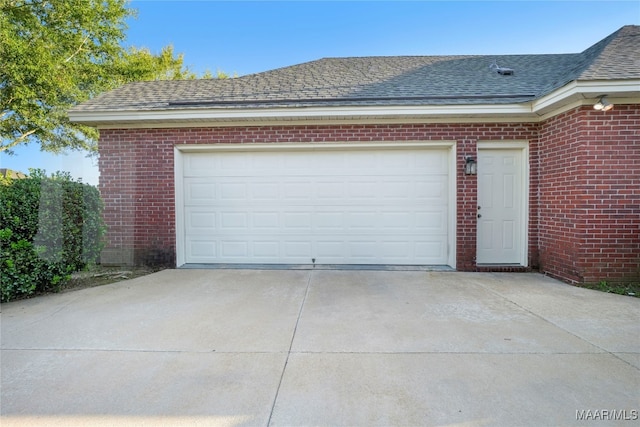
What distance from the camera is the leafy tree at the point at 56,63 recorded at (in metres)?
9.11

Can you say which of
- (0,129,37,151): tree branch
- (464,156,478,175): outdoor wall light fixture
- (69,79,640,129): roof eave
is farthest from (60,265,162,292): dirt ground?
(0,129,37,151): tree branch

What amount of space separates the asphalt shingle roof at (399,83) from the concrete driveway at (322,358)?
3.26 meters

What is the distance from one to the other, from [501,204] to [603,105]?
2041 millimetres

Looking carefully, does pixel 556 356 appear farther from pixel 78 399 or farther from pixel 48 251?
pixel 48 251

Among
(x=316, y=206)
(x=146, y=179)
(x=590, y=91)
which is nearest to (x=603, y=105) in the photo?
(x=590, y=91)

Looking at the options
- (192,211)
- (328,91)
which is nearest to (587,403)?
(328,91)

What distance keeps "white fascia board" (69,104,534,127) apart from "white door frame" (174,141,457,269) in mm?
482

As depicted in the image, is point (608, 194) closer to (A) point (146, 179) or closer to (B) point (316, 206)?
(B) point (316, 206)

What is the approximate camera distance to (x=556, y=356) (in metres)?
2.60

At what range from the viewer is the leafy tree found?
9.11 m

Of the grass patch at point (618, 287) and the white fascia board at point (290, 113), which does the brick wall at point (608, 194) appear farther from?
the white fascia board at point (290, 113)

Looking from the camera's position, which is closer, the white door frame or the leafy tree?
the white door frame

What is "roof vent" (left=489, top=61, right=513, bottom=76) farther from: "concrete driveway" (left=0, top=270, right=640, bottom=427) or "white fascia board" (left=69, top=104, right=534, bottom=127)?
"concrete driveway" (left=0, top=270, right=640, bottom=427)

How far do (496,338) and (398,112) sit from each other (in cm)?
382
